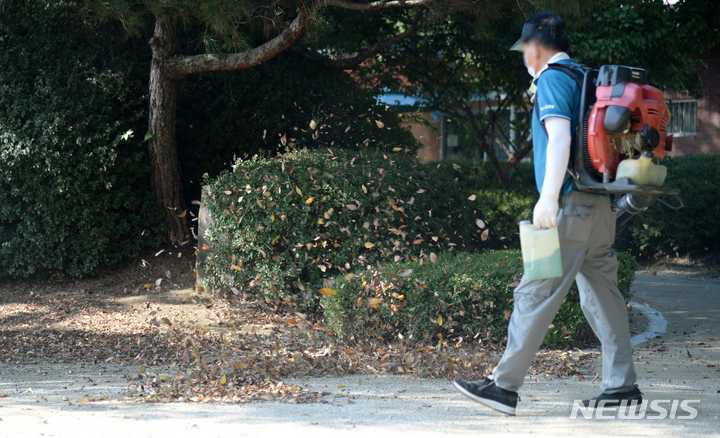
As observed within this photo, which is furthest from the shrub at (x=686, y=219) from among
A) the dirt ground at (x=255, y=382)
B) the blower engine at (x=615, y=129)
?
the blower engine at (x=615, y=129)

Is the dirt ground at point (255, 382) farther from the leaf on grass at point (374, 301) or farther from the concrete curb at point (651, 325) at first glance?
the leaf on grass at point (374, 301)

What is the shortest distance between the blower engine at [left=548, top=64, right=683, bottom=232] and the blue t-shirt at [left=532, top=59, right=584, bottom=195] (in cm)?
5

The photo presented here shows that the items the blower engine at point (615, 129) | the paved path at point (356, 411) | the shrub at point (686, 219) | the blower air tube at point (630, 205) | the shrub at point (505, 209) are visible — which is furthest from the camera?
the shrub at point (505, 209)

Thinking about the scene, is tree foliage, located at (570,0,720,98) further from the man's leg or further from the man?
the man's leg

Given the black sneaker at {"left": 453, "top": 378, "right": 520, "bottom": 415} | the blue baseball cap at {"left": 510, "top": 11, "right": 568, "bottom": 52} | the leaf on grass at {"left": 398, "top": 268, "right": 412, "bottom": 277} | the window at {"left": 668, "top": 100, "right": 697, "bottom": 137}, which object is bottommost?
the black sneaker at {"left": 453, "top": 378, "right": 520, "bottom": 415}

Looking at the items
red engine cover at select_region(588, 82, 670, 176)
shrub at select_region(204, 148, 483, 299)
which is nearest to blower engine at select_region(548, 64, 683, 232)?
red engine cover at select_region(588, 82, 670, 176)

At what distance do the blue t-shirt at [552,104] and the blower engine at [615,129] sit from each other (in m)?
0.05

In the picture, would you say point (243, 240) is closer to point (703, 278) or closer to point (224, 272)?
point (224, 272)

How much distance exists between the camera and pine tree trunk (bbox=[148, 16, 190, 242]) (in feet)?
22.0

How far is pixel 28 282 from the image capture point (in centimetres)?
729

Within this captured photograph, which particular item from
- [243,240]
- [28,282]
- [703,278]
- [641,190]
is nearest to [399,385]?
[641,190]

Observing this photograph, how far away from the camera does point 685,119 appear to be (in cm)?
1417

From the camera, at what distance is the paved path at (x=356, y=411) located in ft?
9.95

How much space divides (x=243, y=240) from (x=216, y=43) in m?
2.15
